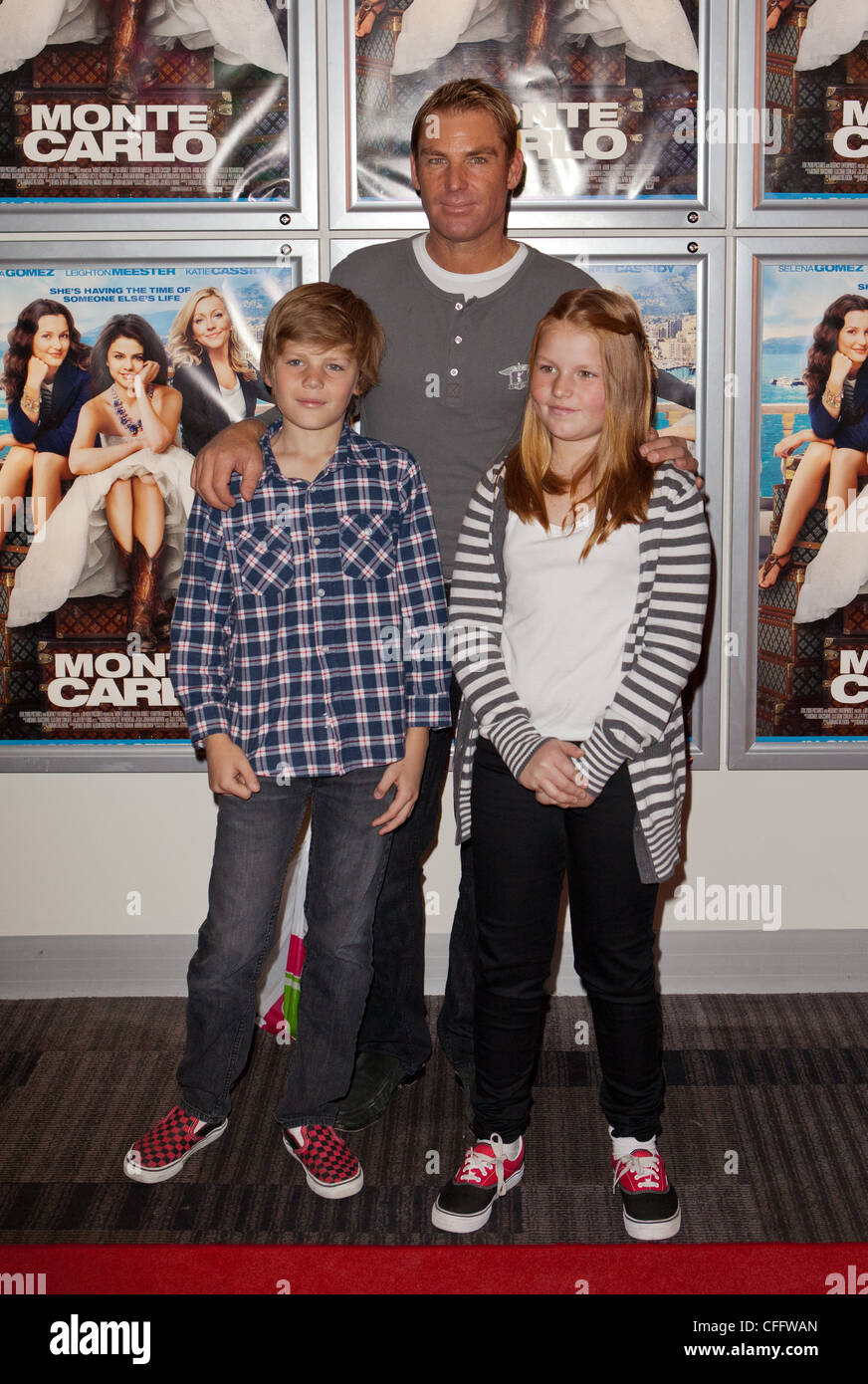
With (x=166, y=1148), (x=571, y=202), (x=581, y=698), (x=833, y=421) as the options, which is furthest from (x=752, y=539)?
(x=166, y=1148)

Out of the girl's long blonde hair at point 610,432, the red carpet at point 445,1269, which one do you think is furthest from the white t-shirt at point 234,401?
the red carpet at point 445,1269

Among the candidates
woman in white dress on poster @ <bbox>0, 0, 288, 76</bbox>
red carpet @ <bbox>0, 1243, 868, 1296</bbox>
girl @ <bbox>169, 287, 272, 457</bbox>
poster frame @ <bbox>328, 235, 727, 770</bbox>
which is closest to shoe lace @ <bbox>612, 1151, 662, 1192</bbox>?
red carpet @ <bbox>0, 1243, 868, 1296</bbox>

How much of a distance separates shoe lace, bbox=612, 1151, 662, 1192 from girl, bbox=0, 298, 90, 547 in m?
1.87

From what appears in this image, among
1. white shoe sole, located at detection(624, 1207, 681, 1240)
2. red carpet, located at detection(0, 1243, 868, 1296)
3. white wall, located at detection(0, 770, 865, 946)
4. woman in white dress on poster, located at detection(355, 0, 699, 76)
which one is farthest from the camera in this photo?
white wall, located at detection(0, 770, 865, 946)

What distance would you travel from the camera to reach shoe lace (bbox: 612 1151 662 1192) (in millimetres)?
2080

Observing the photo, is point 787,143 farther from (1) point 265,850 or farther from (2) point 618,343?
(1) point 265,850

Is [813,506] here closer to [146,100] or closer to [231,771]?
[231,771]

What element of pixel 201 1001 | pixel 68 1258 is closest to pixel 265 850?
pixel 201 1001

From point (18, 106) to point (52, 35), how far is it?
0.54 feet

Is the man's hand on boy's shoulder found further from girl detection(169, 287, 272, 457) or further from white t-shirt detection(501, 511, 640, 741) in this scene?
girl detection(169, 287, 272, 457)

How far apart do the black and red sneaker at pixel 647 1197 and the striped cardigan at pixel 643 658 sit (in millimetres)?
518

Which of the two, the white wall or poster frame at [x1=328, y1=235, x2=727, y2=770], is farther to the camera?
the white wall

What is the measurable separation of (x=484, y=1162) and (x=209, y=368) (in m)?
1.77

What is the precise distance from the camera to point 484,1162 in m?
2.12
